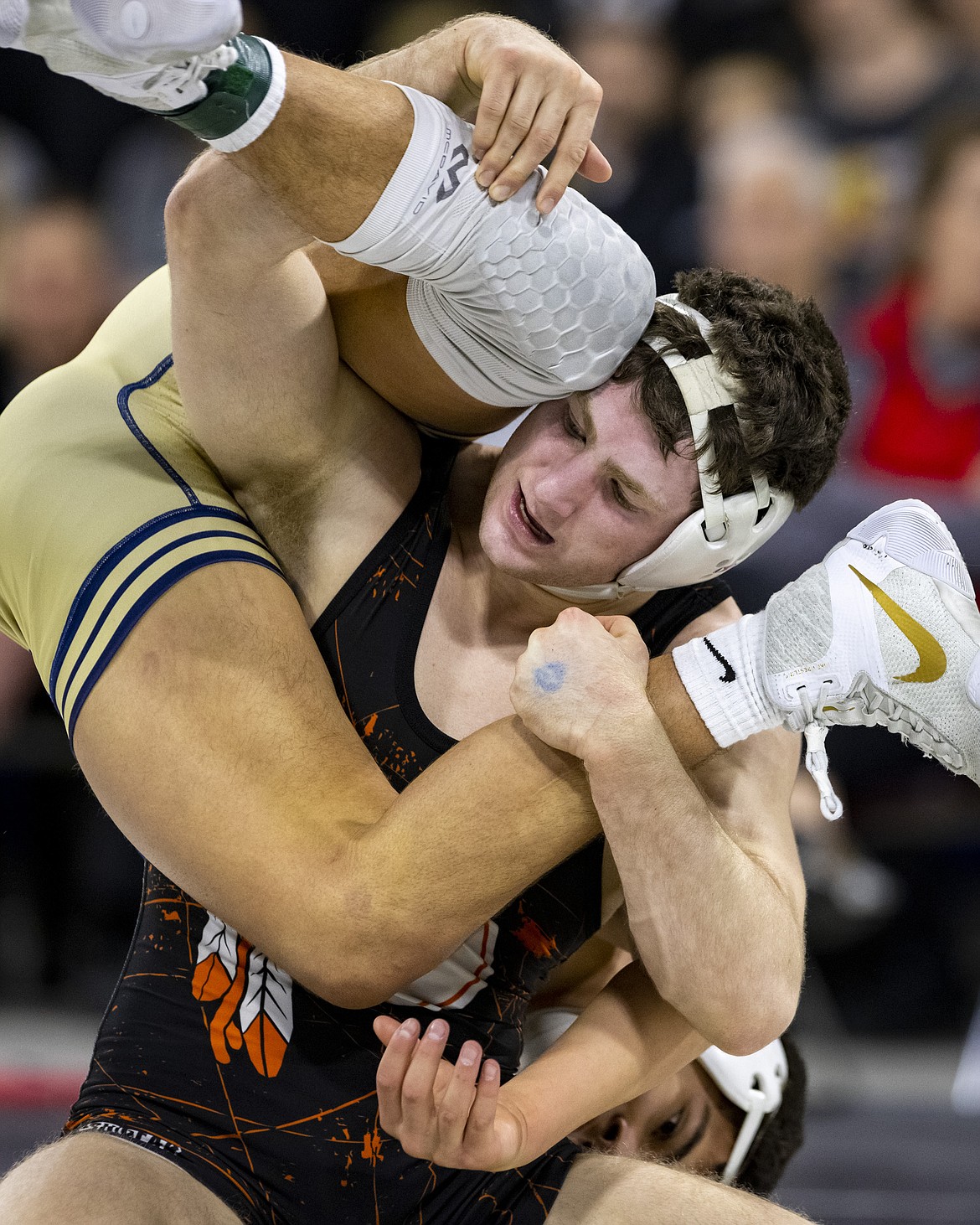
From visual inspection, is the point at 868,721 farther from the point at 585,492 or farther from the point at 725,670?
the point at 585,492

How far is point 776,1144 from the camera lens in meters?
2.96

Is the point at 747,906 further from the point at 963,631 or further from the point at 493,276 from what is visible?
the point at 493,276

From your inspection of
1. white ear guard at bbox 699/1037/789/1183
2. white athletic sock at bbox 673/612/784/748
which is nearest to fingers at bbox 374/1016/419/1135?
white athletic sock at bbox 673/612/784/748

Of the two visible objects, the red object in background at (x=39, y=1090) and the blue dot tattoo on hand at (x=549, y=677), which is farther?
the red object in background at (x=39, y=1090)

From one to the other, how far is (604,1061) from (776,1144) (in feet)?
2.87

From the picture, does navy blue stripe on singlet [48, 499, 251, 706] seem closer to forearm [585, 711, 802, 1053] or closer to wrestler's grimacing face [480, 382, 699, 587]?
wrestler's grimacing face [480, 382, 699, 587]

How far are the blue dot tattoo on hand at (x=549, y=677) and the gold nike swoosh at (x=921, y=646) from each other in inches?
17.5

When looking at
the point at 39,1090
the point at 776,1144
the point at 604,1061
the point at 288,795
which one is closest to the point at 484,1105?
the point at 604,1061

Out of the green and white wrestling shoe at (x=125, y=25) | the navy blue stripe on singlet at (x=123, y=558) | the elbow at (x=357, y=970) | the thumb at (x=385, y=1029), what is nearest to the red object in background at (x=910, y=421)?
the navy blue stripe on singlet at (x=123, y=558)

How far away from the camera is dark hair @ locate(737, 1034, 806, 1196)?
9.68 ft

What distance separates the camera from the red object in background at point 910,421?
4660 millimetres

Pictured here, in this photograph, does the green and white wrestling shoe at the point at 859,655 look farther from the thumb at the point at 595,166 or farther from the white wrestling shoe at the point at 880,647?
the thumb at the point at 595,166

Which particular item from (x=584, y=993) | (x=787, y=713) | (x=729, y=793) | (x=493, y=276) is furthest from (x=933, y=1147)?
(x=493, y=276)

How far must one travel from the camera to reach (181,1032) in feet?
7.63
